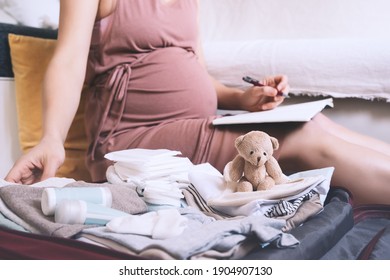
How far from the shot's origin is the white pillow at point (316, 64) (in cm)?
135

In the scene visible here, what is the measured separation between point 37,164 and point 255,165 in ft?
1.23

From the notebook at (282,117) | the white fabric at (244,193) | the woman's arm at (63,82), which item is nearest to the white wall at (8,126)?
the woman's arm at (63,82)

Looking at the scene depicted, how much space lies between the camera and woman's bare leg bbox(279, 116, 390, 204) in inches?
35.1

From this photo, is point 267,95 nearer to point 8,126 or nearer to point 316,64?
point 316,64

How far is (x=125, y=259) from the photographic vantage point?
501 millimetres

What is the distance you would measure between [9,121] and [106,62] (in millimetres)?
385

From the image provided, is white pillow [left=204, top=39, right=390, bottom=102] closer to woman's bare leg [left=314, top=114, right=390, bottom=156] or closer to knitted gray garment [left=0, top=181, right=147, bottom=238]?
woman's bare leg [left=314, top=114, right=390, bottom=156]

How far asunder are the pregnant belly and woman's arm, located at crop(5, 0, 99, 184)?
0.13m

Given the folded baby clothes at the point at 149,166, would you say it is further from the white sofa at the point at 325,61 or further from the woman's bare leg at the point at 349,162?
the white sofa at the point at 325,61

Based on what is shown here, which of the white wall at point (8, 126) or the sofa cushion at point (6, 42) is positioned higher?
the sofa cushion at point (6, 42)

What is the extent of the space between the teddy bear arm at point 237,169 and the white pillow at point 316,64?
712 millimetres
